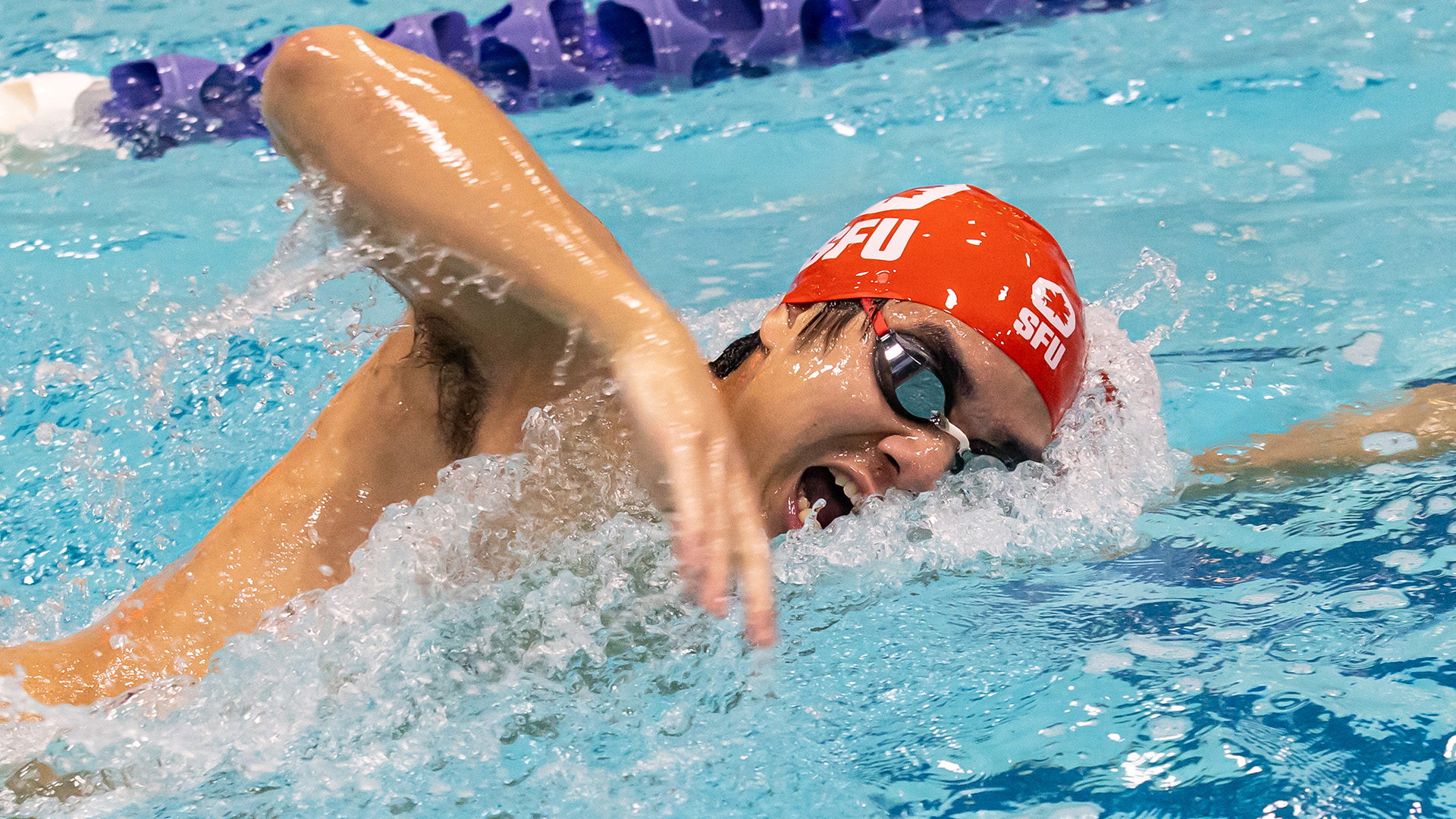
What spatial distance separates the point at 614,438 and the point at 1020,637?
64 centimetres

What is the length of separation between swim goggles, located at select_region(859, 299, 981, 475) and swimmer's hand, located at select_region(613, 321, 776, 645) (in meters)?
0.42

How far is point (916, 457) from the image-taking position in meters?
1.72

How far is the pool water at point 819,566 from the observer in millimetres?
1434

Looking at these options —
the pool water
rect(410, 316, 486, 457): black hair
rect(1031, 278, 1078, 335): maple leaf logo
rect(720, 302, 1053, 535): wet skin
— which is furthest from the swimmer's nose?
rect(410, 316, 486, 457): black hair

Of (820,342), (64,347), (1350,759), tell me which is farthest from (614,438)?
(64,347)

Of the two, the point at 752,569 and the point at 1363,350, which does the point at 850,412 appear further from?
the point at 1363,350

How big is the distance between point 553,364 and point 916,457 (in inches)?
21.2

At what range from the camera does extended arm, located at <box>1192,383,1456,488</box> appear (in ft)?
7.04

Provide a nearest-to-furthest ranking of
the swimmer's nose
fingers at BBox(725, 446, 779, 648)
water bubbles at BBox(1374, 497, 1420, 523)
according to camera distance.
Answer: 1. fingers at BBox(725, 446, 779, 648)
2. the swimmer's nose
3. water bubbles at BBox(1374, 497, 1420, 523)

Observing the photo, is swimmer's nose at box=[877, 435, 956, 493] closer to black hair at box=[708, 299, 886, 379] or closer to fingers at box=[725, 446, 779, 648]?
black hair at box=[708, 299, 886, 379]

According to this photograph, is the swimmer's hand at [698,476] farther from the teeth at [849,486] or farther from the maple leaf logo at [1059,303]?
the maple leaf logo at [1059,303]

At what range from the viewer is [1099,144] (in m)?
3.84

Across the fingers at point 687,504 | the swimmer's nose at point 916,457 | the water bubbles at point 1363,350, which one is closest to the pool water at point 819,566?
the water bubbles at point 1363,350

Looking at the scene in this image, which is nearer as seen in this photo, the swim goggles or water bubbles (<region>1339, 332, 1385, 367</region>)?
the swim goggles
